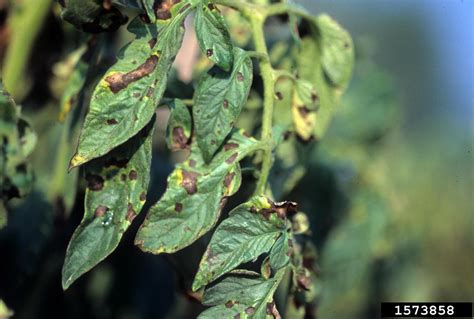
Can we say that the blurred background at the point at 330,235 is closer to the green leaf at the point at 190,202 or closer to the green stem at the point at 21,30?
the green stem at the point at 21,30

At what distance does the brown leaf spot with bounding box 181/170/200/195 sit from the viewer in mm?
778

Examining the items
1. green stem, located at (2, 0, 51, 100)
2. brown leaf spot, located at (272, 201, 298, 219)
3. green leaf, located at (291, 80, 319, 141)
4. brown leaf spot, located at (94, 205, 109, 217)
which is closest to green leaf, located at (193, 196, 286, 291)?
brown leaf spot, located at (272, 201, 298, 219)

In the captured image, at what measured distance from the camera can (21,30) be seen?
1271 millimetres

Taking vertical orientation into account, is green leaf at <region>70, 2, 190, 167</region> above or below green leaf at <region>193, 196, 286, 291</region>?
above

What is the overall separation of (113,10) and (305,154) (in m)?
0.32

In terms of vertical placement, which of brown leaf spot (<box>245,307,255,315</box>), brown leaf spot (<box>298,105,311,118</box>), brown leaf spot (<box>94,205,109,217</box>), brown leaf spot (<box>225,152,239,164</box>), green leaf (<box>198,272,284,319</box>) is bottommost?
brown leaf spot (<box>245,307,255,315</box>)

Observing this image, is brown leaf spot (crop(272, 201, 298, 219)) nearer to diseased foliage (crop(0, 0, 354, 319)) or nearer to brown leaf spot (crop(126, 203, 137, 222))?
diseased foliage (crop(0, 0, 354, 319))

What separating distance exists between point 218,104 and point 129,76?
0.27 feet

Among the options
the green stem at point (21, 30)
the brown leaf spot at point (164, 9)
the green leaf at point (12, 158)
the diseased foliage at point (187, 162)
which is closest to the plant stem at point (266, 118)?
the diseased foliage at point (187, 162)

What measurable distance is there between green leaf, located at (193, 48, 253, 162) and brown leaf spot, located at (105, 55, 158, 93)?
5 centimetres

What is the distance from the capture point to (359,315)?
76.9 inches

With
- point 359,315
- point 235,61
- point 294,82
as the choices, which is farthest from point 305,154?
point 359,315

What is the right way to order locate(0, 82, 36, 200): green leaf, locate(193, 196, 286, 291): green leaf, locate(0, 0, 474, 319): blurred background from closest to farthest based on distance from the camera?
locate(193, 196, 286, 291): green leaf → locate(0, 82, 36, 200): green leaf → locate(0, 0, 474, 319): blurred background

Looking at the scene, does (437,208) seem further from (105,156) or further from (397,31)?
(397,31)
